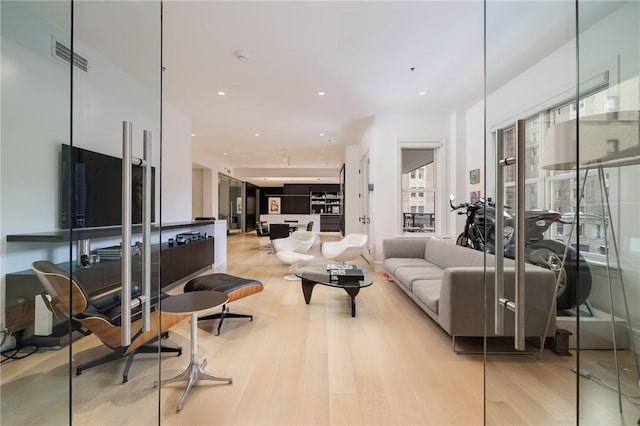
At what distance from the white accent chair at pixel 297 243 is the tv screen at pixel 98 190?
4216mm

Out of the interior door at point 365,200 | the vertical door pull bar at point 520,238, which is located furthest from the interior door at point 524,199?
the interior door at point 365,200

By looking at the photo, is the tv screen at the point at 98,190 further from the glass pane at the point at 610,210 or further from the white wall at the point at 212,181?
the white wall at the point at 212,181

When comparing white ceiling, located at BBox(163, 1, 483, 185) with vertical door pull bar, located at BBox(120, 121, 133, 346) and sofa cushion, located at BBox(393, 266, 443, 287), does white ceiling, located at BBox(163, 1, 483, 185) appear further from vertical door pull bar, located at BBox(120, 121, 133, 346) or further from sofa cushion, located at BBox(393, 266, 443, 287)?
sofa cushion, located at BBox(393, 266, 443, 287)

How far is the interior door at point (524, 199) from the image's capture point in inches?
48.7

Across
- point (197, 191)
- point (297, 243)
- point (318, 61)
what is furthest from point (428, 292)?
point (197, 191)

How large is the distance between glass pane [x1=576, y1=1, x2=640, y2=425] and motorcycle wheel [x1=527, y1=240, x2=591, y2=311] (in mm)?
55

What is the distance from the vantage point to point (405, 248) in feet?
15.4

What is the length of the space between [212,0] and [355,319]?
339 cm

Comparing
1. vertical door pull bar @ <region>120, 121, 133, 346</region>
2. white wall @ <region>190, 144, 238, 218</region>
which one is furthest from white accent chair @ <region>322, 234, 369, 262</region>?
white wall @ <region>190, 144, 238, 218</region>

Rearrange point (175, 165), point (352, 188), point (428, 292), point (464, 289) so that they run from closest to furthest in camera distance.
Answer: point (464, 289), point (428, 292), point (175, 165), point (352, 188)

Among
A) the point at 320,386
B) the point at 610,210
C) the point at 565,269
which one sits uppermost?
the point at 610,210

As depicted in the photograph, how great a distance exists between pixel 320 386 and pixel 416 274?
76.2 inches

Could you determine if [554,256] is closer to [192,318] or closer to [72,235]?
[192,318]

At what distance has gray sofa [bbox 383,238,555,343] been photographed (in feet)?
4.90
